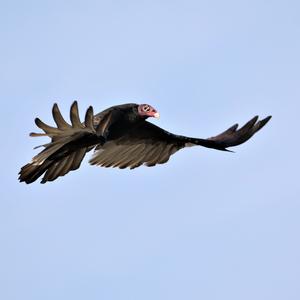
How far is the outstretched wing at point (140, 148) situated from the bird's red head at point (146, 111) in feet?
3.38

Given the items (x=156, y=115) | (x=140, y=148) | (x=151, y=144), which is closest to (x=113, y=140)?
(x=140, y=148)

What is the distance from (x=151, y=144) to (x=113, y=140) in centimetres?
101

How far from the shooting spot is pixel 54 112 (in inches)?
750

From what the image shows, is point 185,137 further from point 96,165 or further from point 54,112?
point 54,112

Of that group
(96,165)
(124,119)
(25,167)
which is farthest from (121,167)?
(25,167)

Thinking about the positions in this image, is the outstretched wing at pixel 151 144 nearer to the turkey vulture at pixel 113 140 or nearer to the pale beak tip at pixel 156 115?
the turkey vulture at pixel 113 140

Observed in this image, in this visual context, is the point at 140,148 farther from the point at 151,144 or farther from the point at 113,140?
the point at 113,140

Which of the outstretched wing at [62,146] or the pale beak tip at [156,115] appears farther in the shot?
the pale beak tip at [156,115]

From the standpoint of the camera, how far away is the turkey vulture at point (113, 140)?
765 inches

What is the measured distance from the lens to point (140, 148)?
24047mm

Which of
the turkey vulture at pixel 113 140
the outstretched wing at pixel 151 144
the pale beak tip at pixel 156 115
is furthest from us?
the outstretched wing at pixel 151 144

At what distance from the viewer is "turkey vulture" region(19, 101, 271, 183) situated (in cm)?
1942

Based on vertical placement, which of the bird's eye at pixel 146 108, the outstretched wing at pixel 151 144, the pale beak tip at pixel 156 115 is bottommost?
the outstretched wing at pixel 151 144

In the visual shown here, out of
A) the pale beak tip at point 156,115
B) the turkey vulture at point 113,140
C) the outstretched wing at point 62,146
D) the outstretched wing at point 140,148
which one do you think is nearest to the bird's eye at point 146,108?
the turkey vulture at point 113,140
